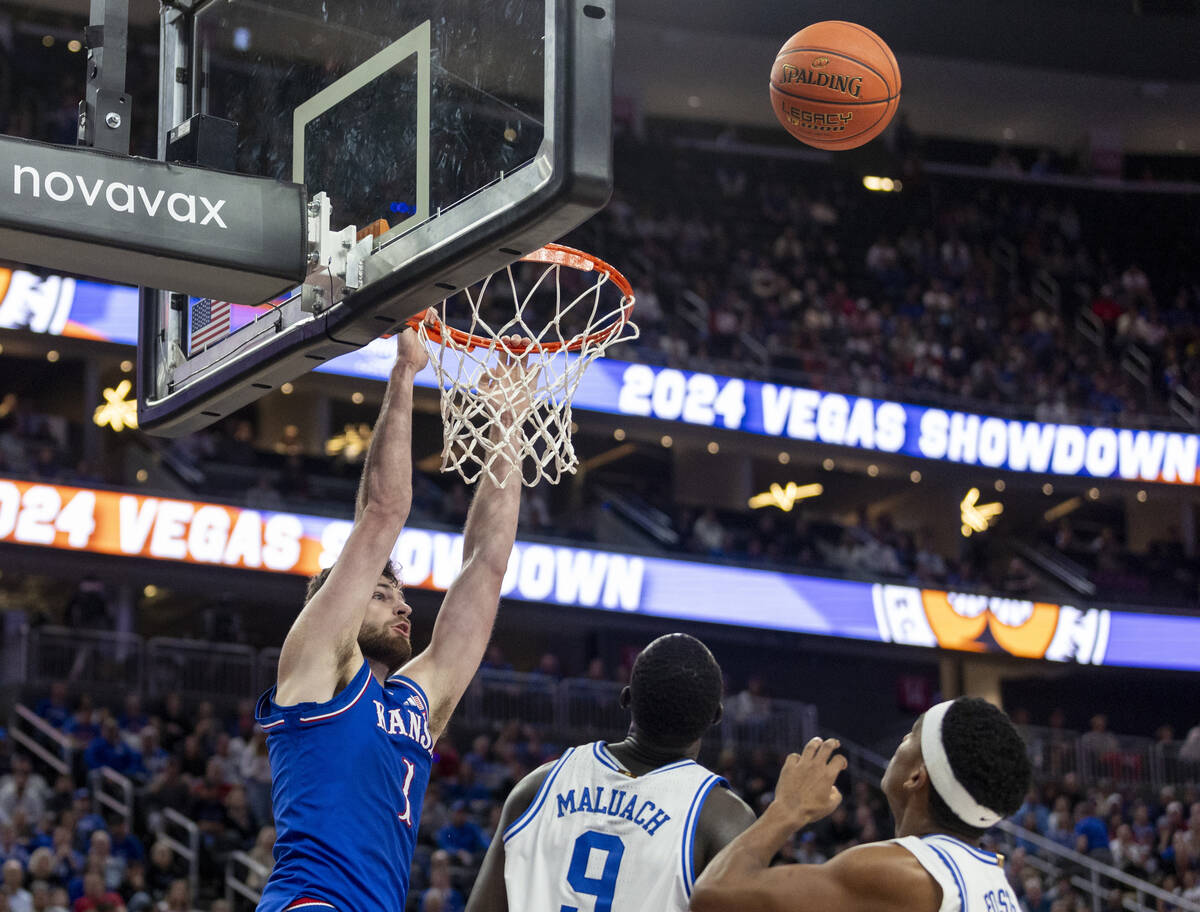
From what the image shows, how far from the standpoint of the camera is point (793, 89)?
304 inches

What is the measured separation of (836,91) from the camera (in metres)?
7.64

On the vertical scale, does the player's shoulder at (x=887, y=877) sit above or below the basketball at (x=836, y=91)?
below

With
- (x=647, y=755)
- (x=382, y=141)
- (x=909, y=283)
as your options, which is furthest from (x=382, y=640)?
(x=909, y=283)

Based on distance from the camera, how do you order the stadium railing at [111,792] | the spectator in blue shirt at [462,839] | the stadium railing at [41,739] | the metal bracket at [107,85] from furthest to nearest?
1. the stadium railing at [41,739]
2. the spectator in blue shirt at [462,839]
3. the stadium railing at [111,792]
4. the metal bracket at [107,85]

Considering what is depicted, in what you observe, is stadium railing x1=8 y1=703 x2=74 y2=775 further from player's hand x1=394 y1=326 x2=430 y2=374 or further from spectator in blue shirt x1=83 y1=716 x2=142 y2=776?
player's hand x1=394 y1=326 x2=430 y2=374

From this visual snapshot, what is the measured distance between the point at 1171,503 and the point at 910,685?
6434 mm

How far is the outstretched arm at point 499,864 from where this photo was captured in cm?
382

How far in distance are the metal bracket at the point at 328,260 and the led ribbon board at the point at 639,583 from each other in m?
12.6

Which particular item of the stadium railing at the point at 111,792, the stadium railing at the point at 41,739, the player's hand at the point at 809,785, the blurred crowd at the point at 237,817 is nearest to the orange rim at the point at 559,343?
the player's hand at the point at 809,785

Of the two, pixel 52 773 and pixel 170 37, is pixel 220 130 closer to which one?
pixel 170 37

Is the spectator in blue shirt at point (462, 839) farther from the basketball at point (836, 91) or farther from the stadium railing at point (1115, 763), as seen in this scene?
the stadium railing at point (1115, 763)

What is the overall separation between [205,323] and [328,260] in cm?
72

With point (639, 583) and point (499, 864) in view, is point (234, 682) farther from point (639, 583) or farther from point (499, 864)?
point (499, 864)

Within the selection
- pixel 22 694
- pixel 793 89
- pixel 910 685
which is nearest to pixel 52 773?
pixel 22 694
